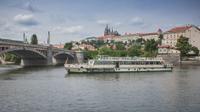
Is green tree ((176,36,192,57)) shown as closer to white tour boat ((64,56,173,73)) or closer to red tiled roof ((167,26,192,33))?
red tiled roof ((167,26,192,33))

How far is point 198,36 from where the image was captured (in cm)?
15488

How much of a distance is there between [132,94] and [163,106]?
25.1 ft

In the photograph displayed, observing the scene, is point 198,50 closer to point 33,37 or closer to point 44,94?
point 33,37

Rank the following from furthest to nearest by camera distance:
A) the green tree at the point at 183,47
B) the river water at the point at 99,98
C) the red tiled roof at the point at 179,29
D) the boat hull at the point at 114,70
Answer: the red tiled roof at the point at 179,29, the green tree at the point at 183,47, the boat hull at the point at 114,70, the river water at the point at 99,98

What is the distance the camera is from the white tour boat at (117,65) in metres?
68.6

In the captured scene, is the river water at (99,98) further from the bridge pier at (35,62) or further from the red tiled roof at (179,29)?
the red tiled roof at (179,29)

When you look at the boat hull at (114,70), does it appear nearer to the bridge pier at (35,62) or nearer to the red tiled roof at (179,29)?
the bridge pier at (35,62)

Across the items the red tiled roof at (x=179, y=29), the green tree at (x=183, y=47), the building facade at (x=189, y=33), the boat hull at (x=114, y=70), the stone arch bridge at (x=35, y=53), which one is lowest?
the boat hull at (x=114, y=70)

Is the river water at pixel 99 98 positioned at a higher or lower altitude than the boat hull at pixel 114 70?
lower

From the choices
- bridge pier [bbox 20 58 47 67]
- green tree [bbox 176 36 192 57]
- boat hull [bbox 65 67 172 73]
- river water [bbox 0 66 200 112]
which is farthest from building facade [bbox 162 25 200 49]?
river water [bbox 0 66 200 112]

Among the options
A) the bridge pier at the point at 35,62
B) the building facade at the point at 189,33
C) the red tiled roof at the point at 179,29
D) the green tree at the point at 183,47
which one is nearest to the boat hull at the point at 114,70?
the bridge pier at the point at 35,62

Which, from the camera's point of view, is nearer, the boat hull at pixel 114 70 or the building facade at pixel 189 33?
the boat hull at pixel 114 70

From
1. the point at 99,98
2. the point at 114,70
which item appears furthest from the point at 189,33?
the point at 99,98

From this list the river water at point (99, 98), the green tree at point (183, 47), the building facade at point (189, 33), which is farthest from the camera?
the building facade at point (189, 33)
